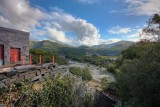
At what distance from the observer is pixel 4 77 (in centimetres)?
651

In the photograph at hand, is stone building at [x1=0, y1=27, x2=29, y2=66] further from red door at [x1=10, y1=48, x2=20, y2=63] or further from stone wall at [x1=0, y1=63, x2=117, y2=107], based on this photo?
stone wall at [x1=0, y1=63, x2=117, y2=107]

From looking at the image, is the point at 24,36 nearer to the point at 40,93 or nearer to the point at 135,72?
the point at 40,93

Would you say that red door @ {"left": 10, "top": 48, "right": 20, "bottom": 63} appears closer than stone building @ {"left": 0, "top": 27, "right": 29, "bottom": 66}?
No

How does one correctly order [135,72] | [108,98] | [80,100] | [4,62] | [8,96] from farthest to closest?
[4,62], [108,98], [80,100], [135,72], [8,96]

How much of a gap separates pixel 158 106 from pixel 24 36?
1166cm

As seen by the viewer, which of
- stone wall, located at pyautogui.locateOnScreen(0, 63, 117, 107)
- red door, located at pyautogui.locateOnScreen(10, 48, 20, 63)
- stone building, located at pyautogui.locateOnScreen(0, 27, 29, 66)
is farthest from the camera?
red door, located at pyautogui.locateOnScreen(10, 48, 20, 63)

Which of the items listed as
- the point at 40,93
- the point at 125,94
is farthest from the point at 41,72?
the point at 125,94

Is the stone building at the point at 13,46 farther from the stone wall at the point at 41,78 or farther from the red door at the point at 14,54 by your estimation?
the stone wall at the point at 41,78

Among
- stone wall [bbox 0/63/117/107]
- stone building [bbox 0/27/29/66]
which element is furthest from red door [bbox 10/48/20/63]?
stone wall [bbox 0/63/117/107]

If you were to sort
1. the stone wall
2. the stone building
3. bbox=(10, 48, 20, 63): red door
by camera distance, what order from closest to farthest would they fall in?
1. the stone wall
2. the stone building
3. bbox=(10, 48, 20, 63): red door

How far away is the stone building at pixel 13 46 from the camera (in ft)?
41.2

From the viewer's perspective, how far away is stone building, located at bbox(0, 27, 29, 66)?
12547mm

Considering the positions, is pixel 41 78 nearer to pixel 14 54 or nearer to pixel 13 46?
pixel 13 46

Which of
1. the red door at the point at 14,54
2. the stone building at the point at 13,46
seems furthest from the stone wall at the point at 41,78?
the red door at the point at 14,54
